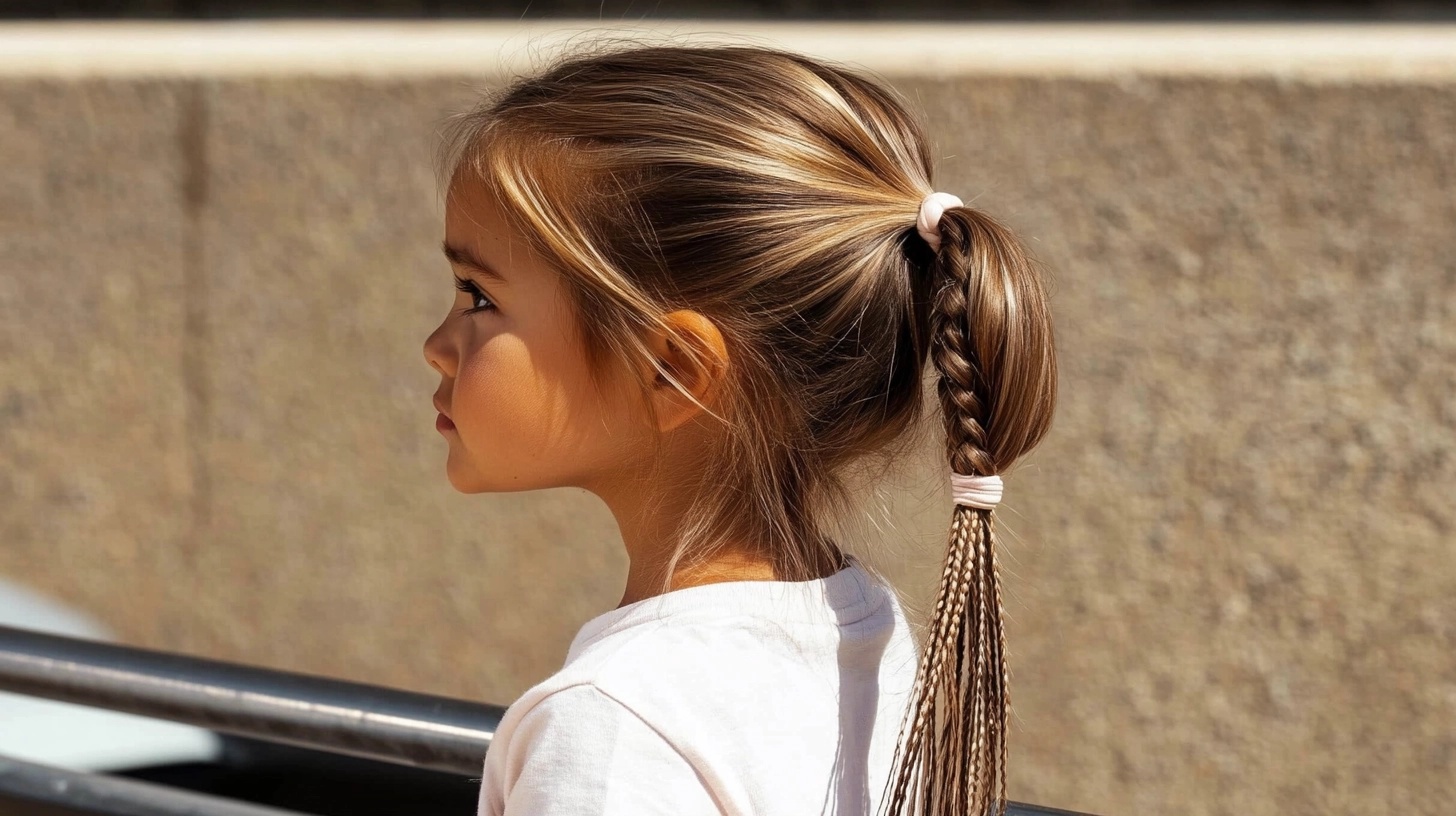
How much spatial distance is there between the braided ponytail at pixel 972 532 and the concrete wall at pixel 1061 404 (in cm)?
160

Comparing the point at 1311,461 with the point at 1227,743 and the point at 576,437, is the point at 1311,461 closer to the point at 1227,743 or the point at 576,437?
the point at 1227,743

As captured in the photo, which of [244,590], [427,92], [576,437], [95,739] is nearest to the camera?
[576,437]

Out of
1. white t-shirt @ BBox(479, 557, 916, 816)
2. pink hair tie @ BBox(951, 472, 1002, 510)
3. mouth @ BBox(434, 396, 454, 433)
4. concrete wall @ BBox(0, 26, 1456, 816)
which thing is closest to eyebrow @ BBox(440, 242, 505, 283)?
mouth @ BBox(434, 396, 454, 433)

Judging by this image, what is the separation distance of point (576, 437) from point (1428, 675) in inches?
109

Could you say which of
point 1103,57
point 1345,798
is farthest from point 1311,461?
point 1103,57

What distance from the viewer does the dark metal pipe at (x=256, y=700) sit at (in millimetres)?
1357

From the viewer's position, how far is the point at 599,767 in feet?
3.43

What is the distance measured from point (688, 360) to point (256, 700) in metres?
0.57

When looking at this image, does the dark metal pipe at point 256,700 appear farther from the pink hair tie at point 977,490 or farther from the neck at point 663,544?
the pink hair tie at point 977,490

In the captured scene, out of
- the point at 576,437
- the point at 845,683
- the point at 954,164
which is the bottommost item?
the point at 845,683

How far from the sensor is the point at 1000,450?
4.00 ft

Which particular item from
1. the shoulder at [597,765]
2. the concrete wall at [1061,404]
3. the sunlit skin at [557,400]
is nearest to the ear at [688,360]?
the sunlit skin at [557,400]

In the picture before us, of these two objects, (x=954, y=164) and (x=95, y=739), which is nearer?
(x=95, y=739)

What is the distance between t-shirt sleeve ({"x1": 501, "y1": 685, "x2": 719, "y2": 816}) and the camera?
1042mm
